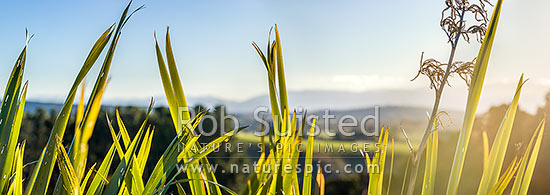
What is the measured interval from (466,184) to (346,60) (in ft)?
23.2

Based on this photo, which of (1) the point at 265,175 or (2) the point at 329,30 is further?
(2) the point at 329,30

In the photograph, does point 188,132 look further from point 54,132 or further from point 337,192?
point 337,192

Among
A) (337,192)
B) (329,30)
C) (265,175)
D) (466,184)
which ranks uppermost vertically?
(329,30)

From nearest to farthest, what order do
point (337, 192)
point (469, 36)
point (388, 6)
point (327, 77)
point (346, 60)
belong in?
1. point (469, 36)
2. point (388, 6)
3. point (346, 60)
4. point (337, 192)
5. point (327, 77)

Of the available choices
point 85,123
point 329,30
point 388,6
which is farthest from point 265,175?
point 329,30

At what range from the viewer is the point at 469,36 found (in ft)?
2.51

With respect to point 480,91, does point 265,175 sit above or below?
below

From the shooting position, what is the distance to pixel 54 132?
2.02 feet

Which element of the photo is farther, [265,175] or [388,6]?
[388,6]

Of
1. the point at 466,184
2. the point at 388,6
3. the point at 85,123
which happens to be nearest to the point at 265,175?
the point at 85,123

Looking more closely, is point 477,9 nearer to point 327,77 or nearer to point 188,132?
point 188,132

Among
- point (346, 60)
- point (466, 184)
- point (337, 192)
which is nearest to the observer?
point (346, 60)

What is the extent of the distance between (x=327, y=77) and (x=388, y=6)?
9.20 m

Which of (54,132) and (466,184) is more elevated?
(54,132)
